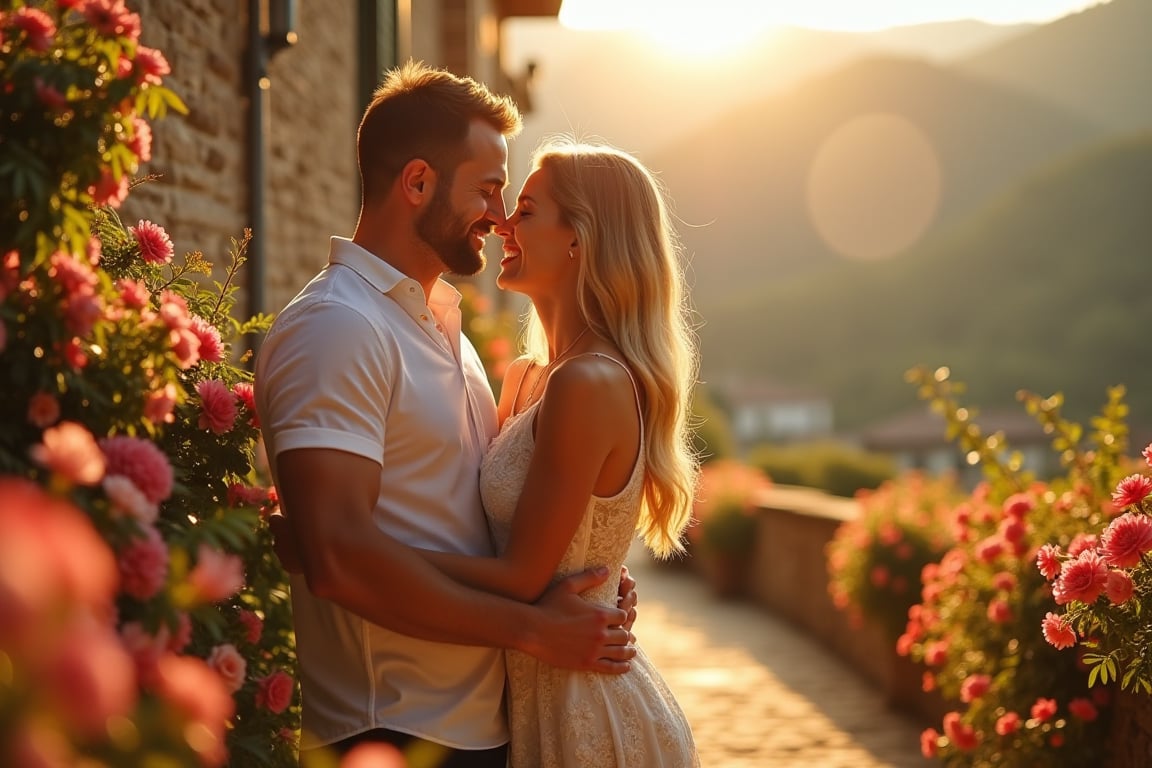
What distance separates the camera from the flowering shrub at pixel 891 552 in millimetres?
6738

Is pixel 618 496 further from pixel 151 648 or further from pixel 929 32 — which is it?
pixel 929 32

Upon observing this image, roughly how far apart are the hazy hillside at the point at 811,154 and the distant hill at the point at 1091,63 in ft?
5.48

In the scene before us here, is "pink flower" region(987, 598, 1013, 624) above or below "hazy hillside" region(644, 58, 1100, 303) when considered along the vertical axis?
below

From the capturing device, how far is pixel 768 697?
22.5 feet

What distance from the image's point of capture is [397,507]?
228 cm

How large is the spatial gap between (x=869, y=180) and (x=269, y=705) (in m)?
80.1

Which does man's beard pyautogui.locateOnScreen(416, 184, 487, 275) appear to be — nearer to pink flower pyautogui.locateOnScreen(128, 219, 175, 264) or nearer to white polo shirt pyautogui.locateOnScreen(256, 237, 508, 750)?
white polo shirt pyautogui.locateOnScreen(256, 237, 508, 750)

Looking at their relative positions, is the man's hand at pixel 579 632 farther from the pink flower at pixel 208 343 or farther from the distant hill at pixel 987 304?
the distant hill at pixel 987 304

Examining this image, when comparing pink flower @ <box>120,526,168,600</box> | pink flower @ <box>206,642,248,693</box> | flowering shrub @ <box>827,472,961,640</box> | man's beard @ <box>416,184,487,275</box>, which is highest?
man's beard @ <box>416,184,487,275</box>

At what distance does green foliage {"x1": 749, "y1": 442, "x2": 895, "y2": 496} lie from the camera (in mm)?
19391

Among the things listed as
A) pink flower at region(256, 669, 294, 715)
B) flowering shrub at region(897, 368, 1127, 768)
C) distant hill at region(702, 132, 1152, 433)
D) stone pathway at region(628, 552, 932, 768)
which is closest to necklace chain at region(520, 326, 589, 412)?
pink flower at region(256, 669, 294, 715)

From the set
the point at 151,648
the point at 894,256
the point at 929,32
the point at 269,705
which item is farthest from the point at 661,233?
the point at 929,32

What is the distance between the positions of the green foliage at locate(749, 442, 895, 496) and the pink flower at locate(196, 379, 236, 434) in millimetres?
17393

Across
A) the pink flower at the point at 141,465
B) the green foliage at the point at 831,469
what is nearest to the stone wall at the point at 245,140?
the pink flower at the point at 141,465
